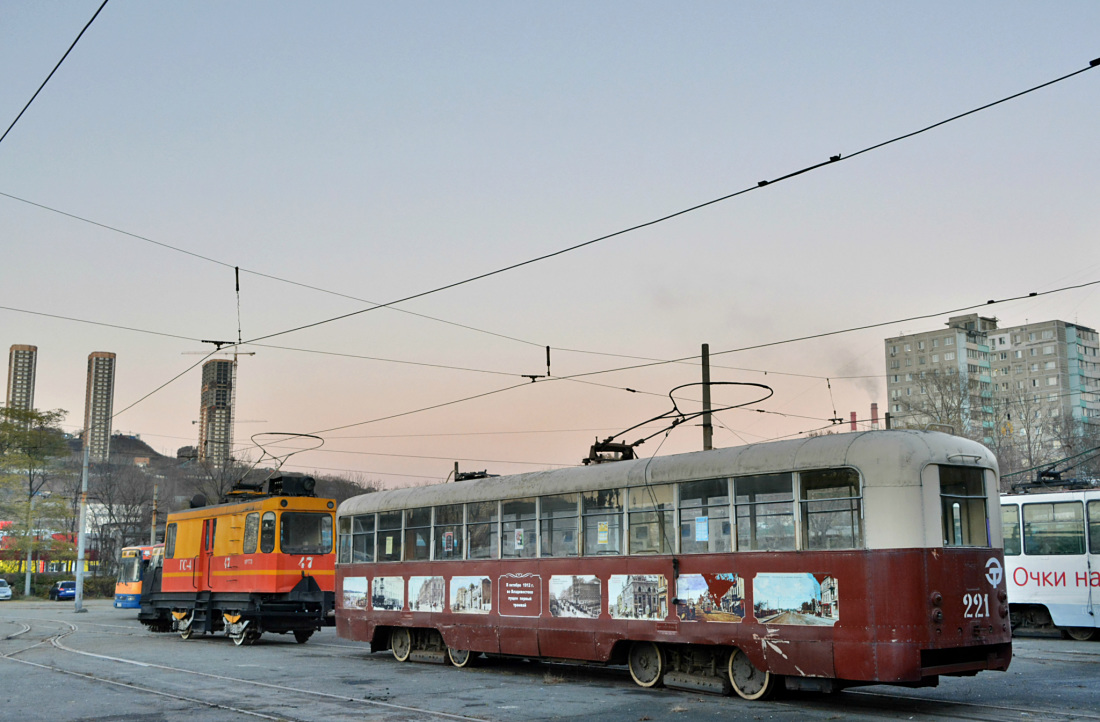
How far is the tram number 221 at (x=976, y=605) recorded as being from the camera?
40.3 ft

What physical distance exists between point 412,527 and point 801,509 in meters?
8.98

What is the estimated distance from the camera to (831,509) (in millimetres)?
12633

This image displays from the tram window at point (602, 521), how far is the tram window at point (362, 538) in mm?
6468

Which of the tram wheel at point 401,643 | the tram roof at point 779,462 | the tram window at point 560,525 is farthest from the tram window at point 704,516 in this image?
the tram wheel at point 401,643

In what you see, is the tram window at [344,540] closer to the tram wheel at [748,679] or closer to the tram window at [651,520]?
the tram window at [651,520]

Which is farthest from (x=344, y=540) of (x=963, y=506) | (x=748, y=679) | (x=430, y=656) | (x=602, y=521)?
(x=963, y=506)

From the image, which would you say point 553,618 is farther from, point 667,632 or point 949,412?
point 949,412

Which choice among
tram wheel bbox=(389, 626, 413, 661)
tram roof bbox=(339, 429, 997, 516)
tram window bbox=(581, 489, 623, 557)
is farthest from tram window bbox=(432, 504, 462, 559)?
tram window bbox=(581, 489, 623, 557)

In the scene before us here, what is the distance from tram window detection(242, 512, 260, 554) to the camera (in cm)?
2447

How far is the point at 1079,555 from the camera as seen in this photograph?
2198cm

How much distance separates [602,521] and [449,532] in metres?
4.00

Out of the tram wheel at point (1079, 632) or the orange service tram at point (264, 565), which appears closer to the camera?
the tram wheel at point (1079, 632)

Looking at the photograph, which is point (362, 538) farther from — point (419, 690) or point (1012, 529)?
point (1012, 529)

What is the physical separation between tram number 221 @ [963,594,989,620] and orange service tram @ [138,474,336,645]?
53.2 ft
